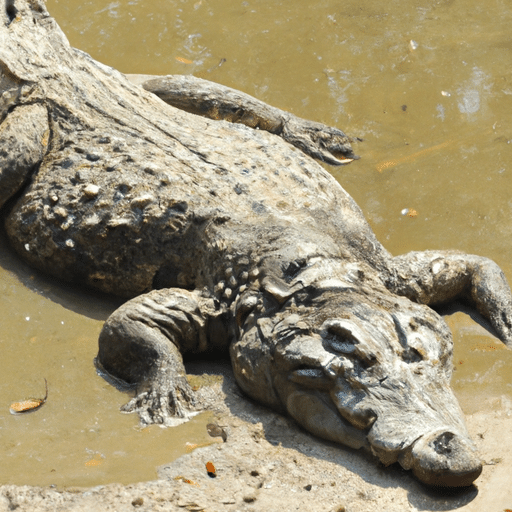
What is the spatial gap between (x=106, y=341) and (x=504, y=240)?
10.8 ft

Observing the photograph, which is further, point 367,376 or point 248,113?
point 248,113

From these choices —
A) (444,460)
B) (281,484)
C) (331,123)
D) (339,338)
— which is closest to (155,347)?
(339,338)

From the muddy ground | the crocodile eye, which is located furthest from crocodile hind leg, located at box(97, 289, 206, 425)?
the crocodile eye

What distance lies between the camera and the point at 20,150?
5945mm

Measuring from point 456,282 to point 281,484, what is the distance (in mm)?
2363

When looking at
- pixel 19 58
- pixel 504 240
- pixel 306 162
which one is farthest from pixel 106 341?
pixel 504 240

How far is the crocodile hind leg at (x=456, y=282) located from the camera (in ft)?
18.1

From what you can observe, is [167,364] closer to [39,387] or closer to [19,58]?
[39,387]

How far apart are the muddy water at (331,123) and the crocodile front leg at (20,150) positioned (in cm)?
52

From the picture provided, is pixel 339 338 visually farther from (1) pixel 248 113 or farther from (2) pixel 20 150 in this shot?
(1) pixel 248 113

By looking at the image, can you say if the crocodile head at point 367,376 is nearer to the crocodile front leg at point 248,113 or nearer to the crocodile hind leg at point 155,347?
the crocodile hind leg at point 155,347

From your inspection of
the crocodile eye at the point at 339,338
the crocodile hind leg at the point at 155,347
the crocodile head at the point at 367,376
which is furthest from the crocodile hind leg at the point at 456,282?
the crocodile hind leg at the point at 155,347

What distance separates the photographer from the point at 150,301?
17.1 feet

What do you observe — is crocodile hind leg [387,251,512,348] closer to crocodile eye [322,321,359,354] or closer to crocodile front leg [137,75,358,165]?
crocodile eye [322,321,359,354]
